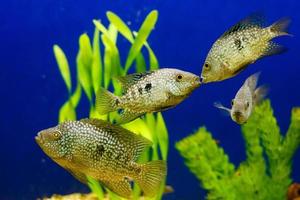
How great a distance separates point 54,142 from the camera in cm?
162

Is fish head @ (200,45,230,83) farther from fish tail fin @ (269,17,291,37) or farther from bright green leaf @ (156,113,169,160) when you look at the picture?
bright green leaf @ (156,113,169,160)

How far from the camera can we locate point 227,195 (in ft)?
12.5

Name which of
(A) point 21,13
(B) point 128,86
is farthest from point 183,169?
(B) point 128,86

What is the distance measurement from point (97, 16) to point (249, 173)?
7.59ft

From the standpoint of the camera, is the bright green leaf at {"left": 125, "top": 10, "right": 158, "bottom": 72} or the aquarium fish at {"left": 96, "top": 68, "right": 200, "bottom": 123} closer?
the aquarium fish at {"left": 96, "top": 68, "right": 200, "bottom": 123}

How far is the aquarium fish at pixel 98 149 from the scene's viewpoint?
159 centimetres

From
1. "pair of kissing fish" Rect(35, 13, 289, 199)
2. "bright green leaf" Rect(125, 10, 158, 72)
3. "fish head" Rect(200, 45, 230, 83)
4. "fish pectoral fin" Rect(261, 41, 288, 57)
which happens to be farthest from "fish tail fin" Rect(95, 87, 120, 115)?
"bright green leaf" Rect(125, 10, 158, 72)

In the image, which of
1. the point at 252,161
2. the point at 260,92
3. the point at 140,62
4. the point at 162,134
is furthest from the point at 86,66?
the point at 260,92

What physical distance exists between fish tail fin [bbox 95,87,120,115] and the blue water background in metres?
3.47

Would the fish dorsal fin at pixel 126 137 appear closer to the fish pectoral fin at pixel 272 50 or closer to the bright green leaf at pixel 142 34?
the fish pectoral fin at pixel 272 50

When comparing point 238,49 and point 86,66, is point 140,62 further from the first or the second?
point 238,49

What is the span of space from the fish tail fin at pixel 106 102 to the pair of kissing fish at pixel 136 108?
0.10ft

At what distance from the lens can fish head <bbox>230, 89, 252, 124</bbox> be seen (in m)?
1.60

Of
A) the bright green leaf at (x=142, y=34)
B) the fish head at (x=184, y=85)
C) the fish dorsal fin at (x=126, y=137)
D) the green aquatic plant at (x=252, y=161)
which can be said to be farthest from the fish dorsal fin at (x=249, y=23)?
the green aquatic plant at (x=252, y=161)
